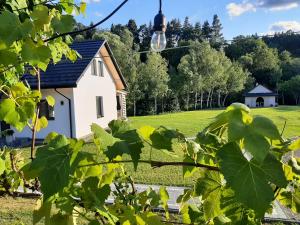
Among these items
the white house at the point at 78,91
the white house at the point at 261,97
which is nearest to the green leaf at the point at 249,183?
the white house at the point at 78,91

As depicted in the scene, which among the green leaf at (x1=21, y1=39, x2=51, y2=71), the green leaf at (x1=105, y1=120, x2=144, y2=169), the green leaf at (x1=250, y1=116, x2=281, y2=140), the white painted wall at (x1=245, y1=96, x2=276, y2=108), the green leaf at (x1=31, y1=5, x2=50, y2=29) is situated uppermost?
the green leaf at (x1=31, y1=5, x2=50, y2=29)

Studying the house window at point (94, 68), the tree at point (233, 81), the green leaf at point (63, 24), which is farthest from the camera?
the tree at point (233, 81)

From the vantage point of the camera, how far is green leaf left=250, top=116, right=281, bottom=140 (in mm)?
708

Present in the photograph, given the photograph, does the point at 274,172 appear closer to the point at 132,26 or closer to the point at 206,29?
the point at 132,26

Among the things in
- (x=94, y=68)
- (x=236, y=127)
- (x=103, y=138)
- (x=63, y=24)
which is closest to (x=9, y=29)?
(x=63, y=24)

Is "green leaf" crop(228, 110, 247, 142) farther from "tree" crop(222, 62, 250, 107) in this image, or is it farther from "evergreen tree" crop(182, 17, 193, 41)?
"evergreen tree" crop(182, 17, 193, 41)

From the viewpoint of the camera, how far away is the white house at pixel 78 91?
14.9m

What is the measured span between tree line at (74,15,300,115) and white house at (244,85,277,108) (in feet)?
5.63

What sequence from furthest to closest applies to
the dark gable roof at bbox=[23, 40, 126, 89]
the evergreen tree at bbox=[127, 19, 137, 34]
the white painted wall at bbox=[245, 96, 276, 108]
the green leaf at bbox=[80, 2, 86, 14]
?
the evergreen tree at bbox=[127, 19, 137, 34], the white painted wall at bbox=[245, 96, 276, 108], the dark gable roof at bbox=[23, 40, 126, 89], the green leaf at bbox=[80, 2, 86, 14]

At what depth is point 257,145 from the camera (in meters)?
0.69

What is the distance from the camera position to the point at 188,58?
51344 mm

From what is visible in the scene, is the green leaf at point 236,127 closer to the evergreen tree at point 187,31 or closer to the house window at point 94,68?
the house window at point 94,68

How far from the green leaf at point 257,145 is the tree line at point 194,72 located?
18478 mm

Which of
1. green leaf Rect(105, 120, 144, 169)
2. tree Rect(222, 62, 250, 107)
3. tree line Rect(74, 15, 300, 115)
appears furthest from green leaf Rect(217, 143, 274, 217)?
tree Rect(222, 62, 250, 107)
